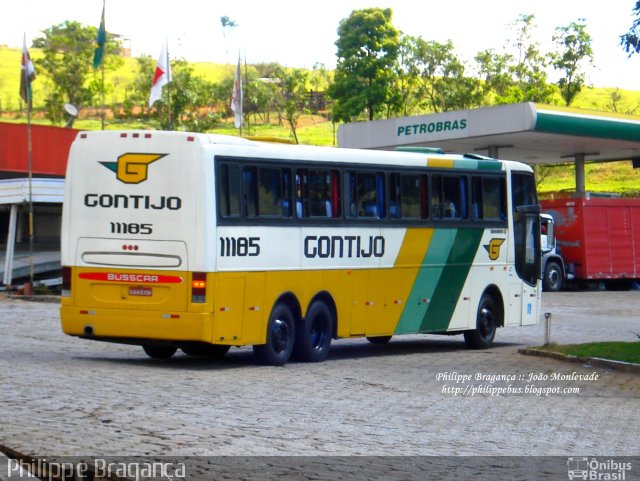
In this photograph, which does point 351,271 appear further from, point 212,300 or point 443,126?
point 443,126

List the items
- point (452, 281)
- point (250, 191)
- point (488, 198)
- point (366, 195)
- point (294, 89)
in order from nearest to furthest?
point (250, 191), point (366, 195), point (452, 281), point (488, 198), point (294, 89)

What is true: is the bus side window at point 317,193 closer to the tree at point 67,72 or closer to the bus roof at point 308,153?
the bus roof at point 308,153

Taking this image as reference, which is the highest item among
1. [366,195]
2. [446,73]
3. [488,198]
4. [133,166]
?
[446,73]

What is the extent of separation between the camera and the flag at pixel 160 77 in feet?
122

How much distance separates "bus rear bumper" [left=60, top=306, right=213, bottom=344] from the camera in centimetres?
1500

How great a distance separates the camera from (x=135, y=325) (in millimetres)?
15281

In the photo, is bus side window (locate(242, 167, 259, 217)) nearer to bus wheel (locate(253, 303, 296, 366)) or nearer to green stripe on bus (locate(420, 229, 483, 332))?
bus wheel (locate(253, 303, 296, 366))

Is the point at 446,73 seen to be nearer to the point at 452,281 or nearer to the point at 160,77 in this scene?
the point at 160,77

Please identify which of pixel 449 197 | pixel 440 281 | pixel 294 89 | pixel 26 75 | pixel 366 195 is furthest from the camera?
pixel 294 89

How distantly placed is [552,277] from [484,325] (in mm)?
17153

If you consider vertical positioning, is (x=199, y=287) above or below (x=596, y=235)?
below

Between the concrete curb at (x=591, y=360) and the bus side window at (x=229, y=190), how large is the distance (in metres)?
5.70

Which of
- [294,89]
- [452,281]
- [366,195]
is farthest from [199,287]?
[294,89]

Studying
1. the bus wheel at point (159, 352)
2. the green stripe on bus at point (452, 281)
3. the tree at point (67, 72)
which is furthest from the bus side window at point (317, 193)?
the tree at point (67, 72)
